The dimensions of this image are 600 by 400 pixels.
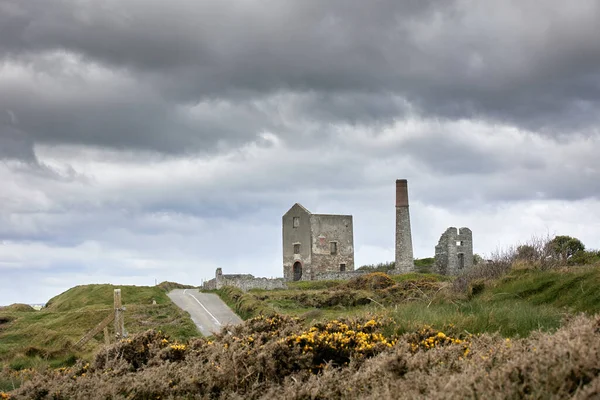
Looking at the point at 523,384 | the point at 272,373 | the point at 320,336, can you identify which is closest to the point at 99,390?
the point at 272,373

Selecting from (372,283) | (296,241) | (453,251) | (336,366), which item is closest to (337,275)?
(296,241)

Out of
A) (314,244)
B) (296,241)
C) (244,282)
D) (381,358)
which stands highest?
(296,241)

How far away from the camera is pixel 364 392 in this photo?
7.75 metres

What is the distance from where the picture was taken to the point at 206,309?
36531mm

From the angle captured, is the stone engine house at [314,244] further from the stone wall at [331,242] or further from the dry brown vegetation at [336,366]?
the dry brown vegetation at [336,366]

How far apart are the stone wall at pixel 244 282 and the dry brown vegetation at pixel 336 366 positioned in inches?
1377

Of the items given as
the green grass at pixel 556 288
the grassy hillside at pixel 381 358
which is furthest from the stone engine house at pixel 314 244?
the grassy hillside at pixel 381 358

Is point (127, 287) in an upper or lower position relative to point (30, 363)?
upper

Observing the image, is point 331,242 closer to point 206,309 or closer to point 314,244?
point 314,244

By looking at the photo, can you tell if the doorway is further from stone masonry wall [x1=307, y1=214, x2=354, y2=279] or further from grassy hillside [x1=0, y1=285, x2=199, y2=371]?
grassy hillside [x1=0, y1=285, x2=199, y2=371]

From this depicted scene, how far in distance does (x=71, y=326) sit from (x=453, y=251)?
39.0 m

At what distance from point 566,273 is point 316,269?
46663 mm

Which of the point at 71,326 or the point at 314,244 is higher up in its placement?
the point at 314,244

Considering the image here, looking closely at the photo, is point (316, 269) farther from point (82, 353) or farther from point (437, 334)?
point (437, 334)
